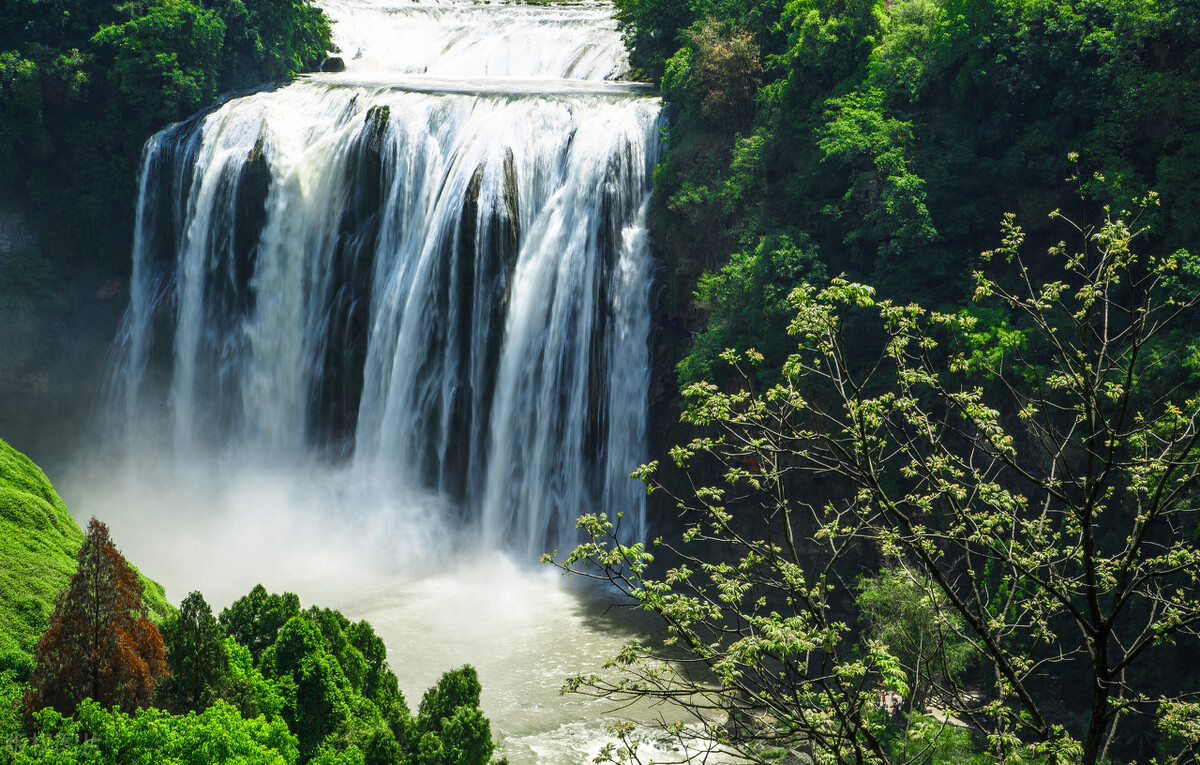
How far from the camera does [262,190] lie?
104 ft

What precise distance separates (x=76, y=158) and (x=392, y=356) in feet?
58.2

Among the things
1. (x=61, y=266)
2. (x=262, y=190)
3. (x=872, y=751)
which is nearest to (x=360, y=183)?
(x=262, y=190)

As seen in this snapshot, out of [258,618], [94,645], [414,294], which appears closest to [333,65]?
[414,294]

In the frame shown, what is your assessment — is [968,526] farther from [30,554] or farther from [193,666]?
[30,554]

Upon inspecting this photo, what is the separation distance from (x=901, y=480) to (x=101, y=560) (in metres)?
16.8

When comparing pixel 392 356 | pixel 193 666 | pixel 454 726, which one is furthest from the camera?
pixel 392 356

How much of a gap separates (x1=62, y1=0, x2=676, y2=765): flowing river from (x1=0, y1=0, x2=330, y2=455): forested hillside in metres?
3.12

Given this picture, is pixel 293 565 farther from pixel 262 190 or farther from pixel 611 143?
pixel 611 143

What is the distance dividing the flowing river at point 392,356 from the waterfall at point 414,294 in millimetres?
74

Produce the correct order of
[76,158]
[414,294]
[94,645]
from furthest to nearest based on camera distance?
1. [76,158]
2. [414,294]
3. [94,645]

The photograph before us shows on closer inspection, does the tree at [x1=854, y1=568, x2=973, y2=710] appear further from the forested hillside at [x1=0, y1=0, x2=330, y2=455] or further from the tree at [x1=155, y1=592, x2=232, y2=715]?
the forested hillside at [x1=0, y1=0, x2=330, y2=455]

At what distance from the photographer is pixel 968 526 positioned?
379 inches

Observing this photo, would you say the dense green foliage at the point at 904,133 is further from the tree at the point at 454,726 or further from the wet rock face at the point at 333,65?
the wet rock face at the point at 333,65

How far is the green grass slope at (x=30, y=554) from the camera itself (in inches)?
A: 550
